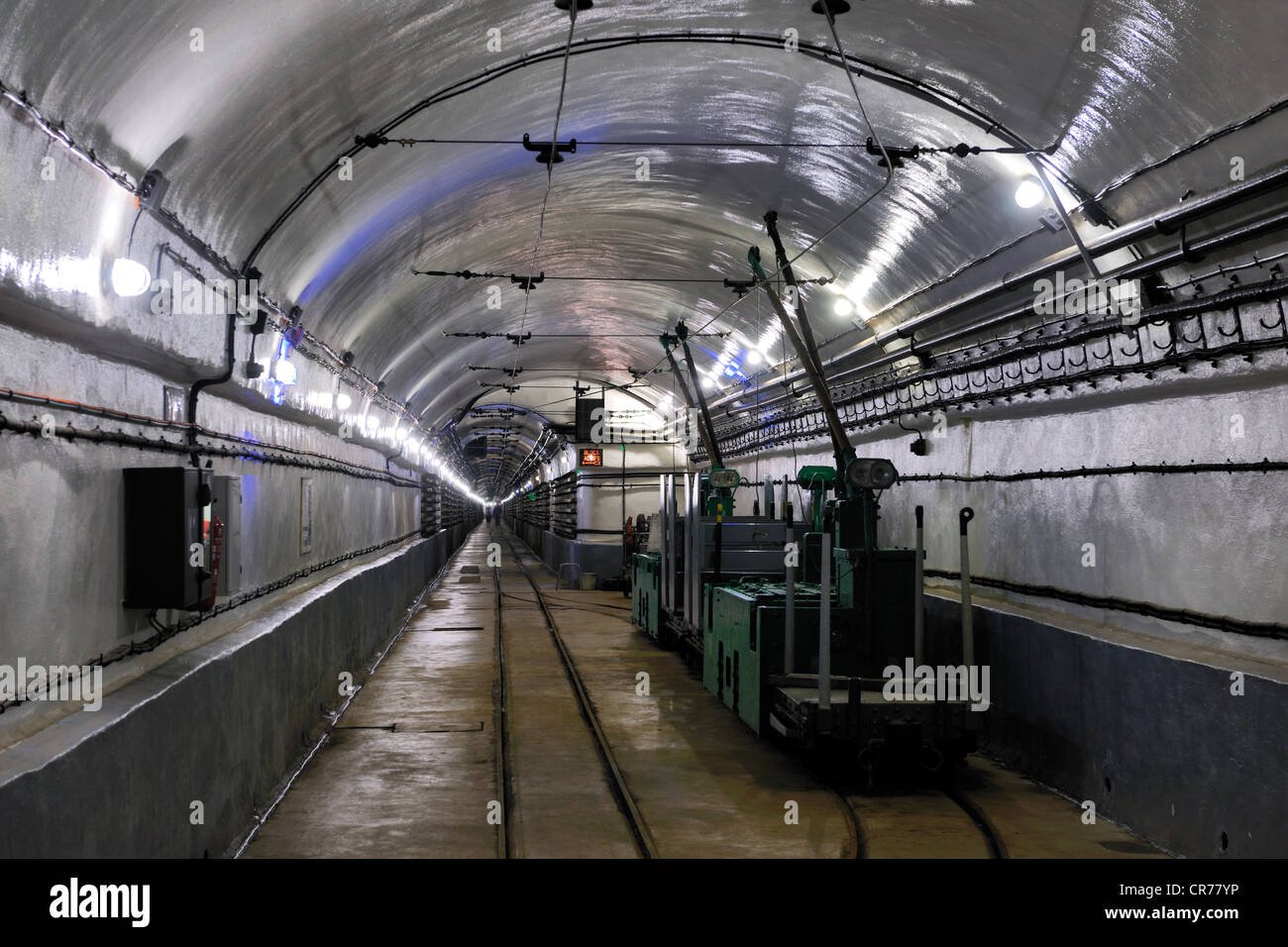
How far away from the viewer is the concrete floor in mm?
7426

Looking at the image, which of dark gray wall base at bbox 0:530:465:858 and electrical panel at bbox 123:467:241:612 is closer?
dark gray wall base at bbox 0:530:465:858

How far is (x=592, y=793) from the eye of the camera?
879 cm

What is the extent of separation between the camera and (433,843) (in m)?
7.37

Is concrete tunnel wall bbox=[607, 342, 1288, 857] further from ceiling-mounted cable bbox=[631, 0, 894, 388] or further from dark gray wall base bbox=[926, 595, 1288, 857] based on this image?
ceiling-mounted cable bbox=[631, 0, 894, 388]

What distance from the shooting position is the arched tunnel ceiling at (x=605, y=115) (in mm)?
6016

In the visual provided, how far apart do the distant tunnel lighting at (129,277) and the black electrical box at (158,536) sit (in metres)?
1.03

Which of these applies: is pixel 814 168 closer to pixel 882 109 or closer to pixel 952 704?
pixel 882 109

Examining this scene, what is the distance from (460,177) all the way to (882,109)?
13.8 feet

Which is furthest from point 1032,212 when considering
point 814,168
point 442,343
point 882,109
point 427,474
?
point 427,474

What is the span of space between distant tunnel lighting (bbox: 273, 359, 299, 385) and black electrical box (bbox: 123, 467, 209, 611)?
3927 millimetres

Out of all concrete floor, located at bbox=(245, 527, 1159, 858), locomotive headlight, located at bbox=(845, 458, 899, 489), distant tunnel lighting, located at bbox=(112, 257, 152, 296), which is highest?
distant tunnel lighting, located at bbox=(112, 257, 152, 296)

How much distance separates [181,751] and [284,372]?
215 inches
